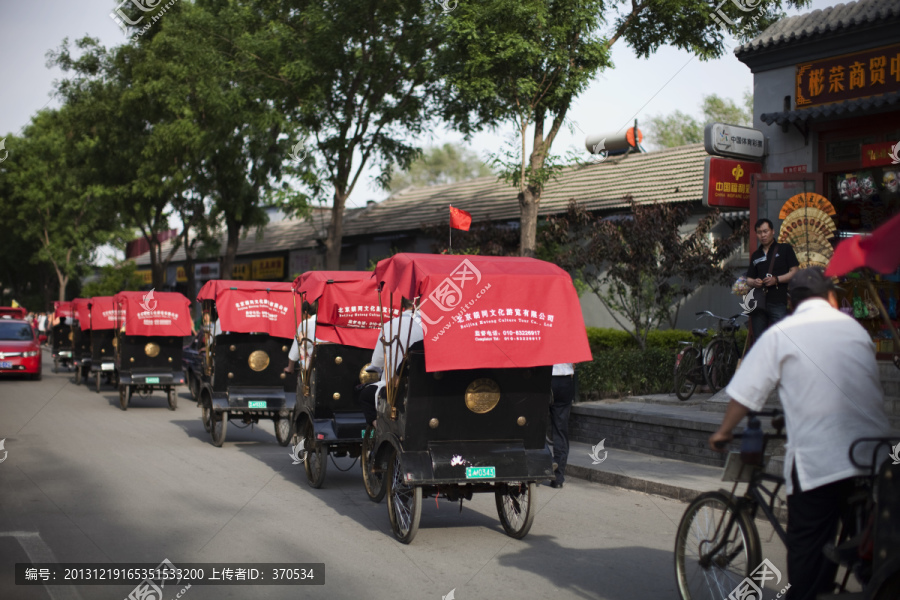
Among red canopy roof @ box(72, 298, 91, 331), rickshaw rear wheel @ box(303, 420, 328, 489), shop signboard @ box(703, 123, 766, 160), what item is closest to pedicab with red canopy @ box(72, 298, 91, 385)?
red canopy roof @ box(72, 298, 91, 331)

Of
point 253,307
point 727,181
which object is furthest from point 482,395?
point 727,181

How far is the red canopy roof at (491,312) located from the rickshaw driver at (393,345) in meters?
0.35

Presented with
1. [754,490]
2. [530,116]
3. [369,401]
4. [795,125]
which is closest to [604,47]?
[530,116]

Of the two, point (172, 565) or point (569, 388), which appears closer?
point (172, 565)

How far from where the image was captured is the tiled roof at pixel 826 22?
36.8ft

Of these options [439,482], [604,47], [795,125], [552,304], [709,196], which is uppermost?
[604,47]

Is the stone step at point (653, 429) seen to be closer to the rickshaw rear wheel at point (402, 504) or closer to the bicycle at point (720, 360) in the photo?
the bicycle at point (720, 360)

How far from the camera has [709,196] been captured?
1205cm

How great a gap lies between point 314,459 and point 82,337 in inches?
630

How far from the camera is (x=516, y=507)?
23.7 feet

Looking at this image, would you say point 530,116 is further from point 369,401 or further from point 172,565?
point 172,565

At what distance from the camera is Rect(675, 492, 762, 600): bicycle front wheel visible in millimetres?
4508

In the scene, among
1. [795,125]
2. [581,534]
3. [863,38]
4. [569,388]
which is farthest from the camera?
[795,125]

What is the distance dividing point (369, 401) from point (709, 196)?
643 centimetres
